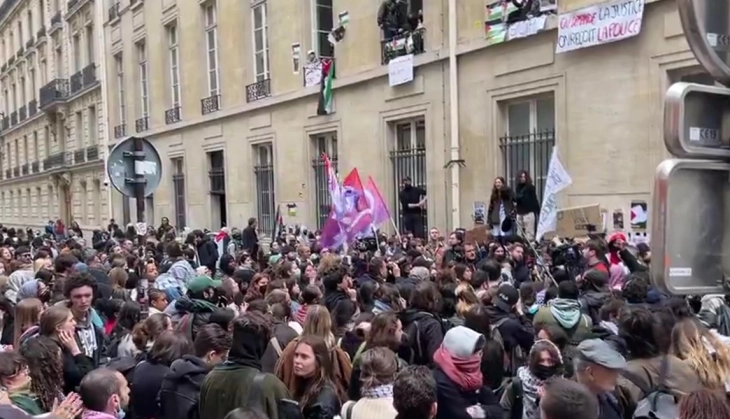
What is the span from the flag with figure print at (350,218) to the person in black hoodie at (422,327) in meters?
5.28

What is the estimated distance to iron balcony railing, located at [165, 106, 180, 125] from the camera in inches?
945

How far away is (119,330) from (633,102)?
751cm

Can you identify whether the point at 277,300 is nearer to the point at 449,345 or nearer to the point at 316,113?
the point at 449,345

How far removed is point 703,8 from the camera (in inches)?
93.3

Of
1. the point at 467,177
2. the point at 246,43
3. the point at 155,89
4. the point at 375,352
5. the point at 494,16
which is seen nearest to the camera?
the point at 375,352

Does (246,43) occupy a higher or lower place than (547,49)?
higher

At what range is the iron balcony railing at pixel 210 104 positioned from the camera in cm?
2130

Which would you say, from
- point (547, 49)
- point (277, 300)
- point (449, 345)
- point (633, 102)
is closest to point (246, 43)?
point (547, 49)

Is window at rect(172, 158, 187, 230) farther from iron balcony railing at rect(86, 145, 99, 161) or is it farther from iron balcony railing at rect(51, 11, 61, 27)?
iron balcony railing at rect(51, 11, 61, 27)

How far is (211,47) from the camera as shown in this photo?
21.7 meters

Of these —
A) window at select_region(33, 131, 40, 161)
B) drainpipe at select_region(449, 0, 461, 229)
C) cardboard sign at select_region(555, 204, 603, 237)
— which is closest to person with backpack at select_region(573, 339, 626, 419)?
cardboard sign at select_region(555, 204, 603, 237)

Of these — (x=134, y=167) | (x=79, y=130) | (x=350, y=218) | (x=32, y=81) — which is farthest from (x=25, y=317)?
(x=32, y=81)

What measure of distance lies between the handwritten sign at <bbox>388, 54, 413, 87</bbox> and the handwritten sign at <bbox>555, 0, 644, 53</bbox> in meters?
3.37

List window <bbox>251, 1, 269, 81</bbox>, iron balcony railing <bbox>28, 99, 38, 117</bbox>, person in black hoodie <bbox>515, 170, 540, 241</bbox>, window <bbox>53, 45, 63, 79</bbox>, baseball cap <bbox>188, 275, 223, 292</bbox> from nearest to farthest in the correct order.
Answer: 1. baseball cap <bbox>188, 275, 223, 292</bbox>
2. person in black hoodie <bbox>515, 170, 540, 241</bbox>
3. window <bbox>251, 1, 269, 81</bbox>
4. window <bbox>53, 45, 63, 79</bbox>
5. iron balcony railing <bbox>28, 99, 38, 117</bbox>
